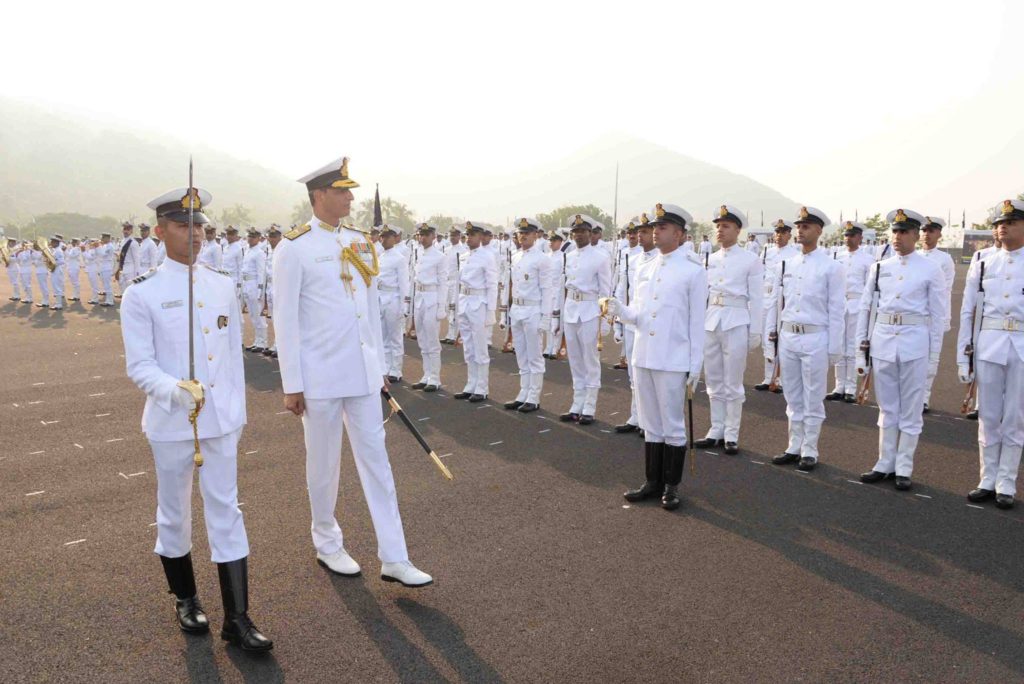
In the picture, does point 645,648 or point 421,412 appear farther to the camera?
point 421,412

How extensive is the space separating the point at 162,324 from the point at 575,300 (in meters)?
5.84

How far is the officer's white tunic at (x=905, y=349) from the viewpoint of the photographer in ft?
21.4

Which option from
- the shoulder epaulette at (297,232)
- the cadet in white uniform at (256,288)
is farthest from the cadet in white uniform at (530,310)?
the cadet in white uniform at (256,288)

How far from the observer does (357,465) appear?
4.41m

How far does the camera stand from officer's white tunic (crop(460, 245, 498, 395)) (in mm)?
9805

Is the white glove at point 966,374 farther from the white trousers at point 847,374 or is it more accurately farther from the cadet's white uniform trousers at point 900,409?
the white trousers at point 847,374

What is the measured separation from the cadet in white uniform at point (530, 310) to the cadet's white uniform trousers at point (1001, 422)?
4668 millimetres

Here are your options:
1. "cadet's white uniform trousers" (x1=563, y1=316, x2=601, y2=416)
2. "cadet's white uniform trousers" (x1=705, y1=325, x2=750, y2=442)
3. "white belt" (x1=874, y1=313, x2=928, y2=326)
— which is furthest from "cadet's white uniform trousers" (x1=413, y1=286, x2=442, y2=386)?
"white belt" (x1=874, y1=313, x2=928, y2=326)

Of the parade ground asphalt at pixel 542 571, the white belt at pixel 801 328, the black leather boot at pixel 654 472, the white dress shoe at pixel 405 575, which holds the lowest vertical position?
the parade ground asphalt at pixel 542 571

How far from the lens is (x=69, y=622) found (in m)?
3.90

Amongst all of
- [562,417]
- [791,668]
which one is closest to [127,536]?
[791,668]

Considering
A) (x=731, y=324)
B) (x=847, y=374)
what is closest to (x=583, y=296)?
(x=731, y=324)

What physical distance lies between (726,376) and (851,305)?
4517 mm

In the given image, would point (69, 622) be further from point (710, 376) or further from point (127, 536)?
point (710, 376)
